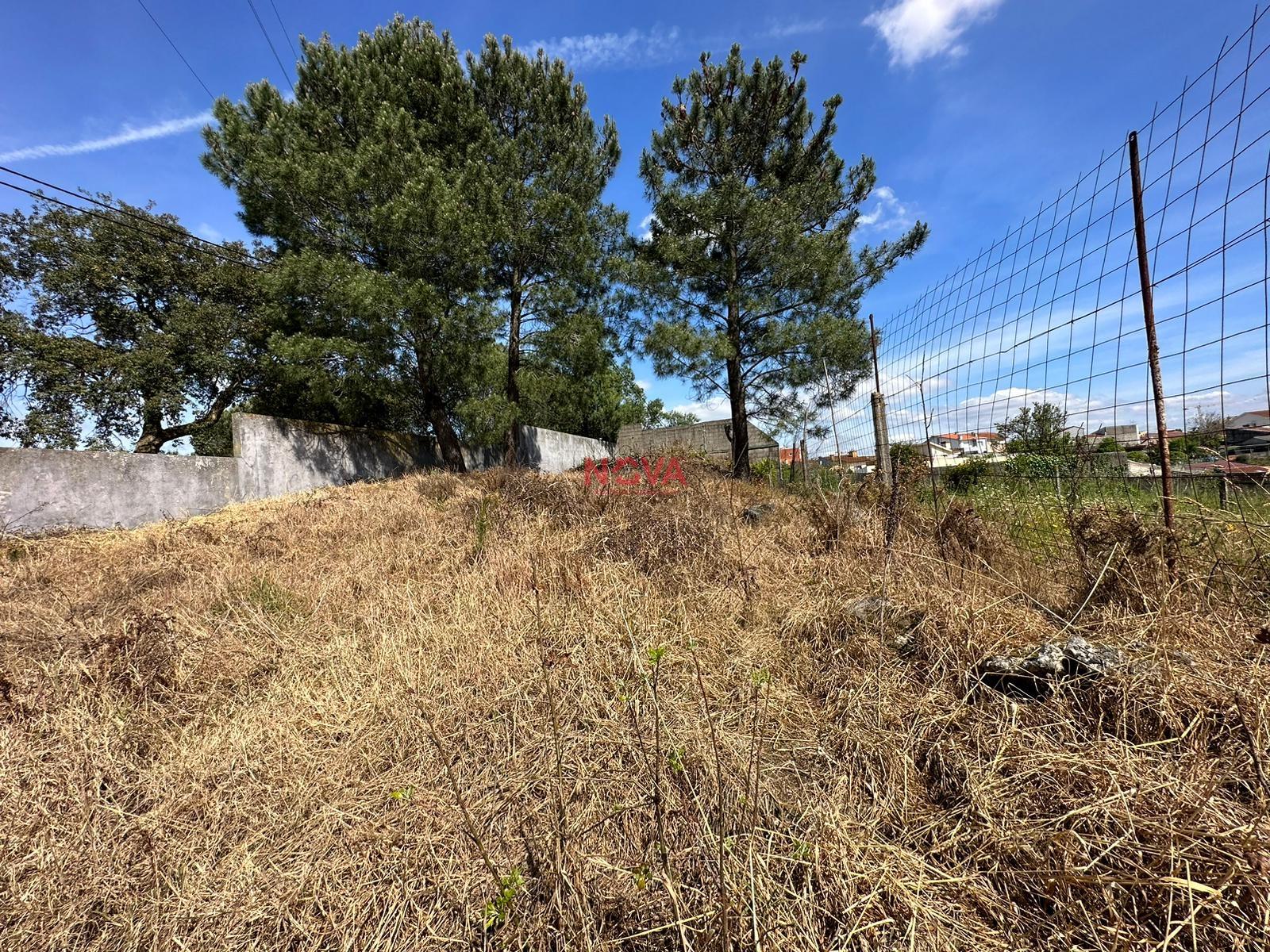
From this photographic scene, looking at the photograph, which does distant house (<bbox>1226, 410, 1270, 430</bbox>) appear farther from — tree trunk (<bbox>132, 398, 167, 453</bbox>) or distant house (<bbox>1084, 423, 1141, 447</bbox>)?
tree trunk (<bbox>132, 398, 167, 453</bbox>)

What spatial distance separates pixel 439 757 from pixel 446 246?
353 inches

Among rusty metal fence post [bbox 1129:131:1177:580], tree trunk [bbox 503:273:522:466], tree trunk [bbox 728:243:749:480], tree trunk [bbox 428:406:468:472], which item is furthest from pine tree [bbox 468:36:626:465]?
rusty metal fence post [bbox 1129:131:1177:580]

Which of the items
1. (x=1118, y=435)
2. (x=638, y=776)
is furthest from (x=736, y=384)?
(x=638, y=776)

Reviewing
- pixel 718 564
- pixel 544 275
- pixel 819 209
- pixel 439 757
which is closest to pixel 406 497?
pixel 718 564

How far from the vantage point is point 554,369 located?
10344 mm

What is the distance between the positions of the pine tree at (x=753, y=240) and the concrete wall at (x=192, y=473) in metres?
6.50

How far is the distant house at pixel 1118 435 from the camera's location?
2.38 meters

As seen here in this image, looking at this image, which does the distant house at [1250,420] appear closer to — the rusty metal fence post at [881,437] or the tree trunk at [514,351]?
the rusty metal fence post at [881,437]

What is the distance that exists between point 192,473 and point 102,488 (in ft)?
3.32

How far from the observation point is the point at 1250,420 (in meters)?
2.14

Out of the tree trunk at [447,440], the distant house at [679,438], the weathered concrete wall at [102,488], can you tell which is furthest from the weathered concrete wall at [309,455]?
the distant house at [679,438]

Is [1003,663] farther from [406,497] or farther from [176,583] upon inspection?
[406,497]

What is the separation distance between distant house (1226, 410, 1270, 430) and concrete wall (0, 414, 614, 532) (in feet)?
33.7

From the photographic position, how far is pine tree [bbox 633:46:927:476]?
27.0 ft
